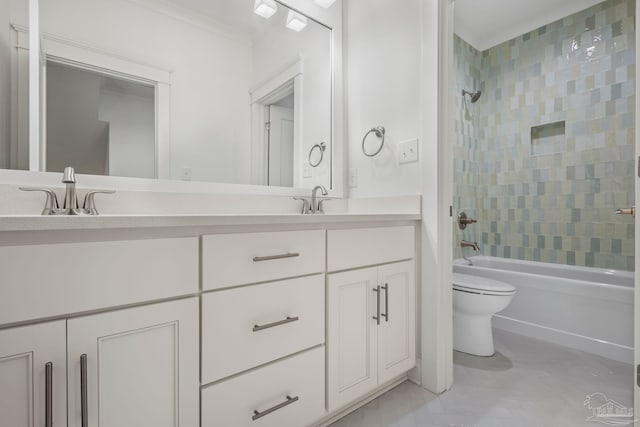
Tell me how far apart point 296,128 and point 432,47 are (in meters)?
0.80

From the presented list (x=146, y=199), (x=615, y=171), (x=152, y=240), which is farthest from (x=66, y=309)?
(x=615, y=171)

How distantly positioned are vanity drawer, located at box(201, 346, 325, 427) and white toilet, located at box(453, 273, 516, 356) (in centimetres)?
111

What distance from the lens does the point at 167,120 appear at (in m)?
1.33

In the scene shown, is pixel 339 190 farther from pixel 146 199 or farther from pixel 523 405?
pixel 523 405

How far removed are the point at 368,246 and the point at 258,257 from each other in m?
0.52

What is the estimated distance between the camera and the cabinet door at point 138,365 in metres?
0.68

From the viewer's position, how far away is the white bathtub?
68.7 inches

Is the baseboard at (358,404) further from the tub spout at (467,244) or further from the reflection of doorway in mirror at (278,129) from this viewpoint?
the tub spout at (467,244)

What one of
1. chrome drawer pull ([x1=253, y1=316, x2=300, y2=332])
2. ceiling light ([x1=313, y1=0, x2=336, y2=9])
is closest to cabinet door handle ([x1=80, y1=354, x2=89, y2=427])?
chrome drawer pull ([x1=253, y1=316, x2=300, y2=332])

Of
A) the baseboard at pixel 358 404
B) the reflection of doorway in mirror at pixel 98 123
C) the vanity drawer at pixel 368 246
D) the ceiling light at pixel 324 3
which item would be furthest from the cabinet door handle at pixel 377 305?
the ceiling light at pixel 324 3

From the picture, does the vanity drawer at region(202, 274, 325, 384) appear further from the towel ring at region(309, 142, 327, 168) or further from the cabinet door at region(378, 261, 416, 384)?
the towel ring at region(309, 142, 327, 168)

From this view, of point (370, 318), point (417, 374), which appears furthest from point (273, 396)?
point (417, 374)

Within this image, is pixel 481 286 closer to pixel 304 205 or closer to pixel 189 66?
pixel 304 205

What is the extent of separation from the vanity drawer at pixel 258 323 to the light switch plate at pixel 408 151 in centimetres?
80
